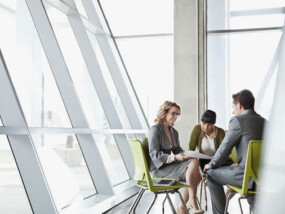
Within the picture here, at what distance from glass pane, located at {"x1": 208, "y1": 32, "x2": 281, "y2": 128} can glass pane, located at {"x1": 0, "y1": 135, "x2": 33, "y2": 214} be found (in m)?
4.97

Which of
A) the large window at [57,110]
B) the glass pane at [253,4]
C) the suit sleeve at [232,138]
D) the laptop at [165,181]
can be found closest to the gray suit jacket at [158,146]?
the laptop at [165,181]

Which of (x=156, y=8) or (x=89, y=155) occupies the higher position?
(x=156, y=8)

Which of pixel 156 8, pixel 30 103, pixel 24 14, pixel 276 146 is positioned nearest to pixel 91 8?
pixel 156 8

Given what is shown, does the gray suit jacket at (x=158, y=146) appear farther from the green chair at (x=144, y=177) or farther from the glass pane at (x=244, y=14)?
the glass pane at (x=244, y=14)

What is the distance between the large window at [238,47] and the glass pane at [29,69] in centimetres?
395

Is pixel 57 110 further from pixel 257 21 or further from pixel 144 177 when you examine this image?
pixel 257 21

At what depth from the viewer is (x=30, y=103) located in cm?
394

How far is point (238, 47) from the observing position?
7.69 metres

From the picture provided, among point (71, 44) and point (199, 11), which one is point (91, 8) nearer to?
point (71, 44)

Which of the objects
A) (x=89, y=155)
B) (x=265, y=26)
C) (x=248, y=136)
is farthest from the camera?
(x=265, y=26)

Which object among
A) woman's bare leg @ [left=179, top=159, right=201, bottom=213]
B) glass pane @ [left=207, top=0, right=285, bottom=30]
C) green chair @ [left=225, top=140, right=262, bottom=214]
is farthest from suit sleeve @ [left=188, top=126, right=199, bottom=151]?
glass pane @ [left=207, top=0, right=285, bottom=30]

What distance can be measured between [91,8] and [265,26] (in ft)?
10.9

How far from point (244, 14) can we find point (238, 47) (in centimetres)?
64

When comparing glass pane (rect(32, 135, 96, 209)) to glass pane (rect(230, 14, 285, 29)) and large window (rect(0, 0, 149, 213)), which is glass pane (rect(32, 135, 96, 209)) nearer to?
large window (rect(0, 0, 149, 213))
